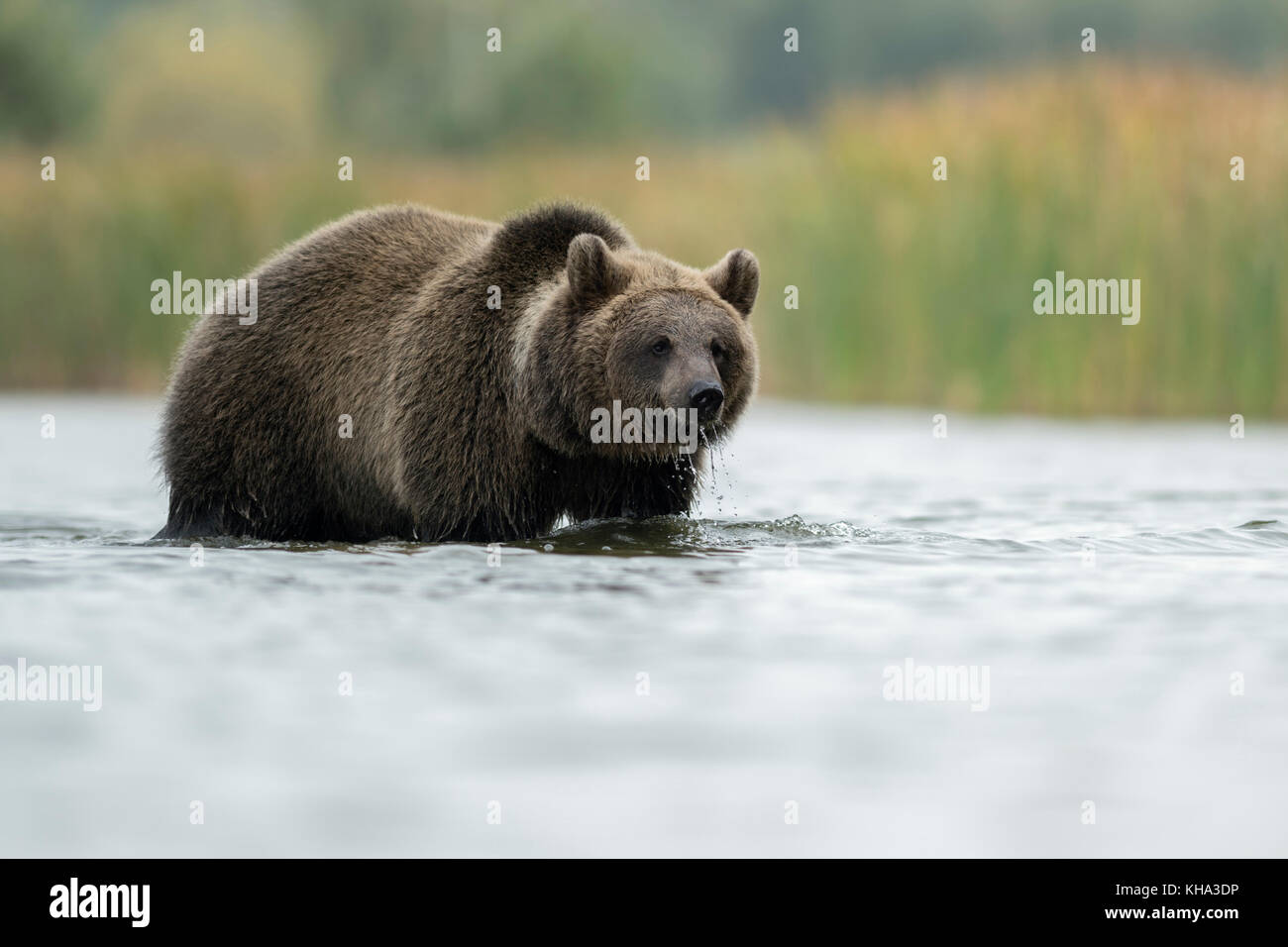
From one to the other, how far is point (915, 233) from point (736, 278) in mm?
8041

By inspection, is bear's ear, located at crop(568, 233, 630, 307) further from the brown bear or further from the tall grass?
the tall grass

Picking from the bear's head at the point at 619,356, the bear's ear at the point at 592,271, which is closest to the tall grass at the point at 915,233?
the bear's head at the point at 619,356

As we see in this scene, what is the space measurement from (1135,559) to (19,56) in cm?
3719

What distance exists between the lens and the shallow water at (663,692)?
3.89 metres

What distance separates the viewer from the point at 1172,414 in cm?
1415

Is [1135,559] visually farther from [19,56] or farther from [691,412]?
[19,56]

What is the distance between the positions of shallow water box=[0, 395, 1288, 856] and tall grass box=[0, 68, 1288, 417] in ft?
18.7

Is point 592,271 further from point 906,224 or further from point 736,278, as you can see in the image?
point 906,224

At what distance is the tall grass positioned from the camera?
14172mm

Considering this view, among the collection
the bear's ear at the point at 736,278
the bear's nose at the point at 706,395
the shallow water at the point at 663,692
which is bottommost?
the shallow water at the point at 663,692

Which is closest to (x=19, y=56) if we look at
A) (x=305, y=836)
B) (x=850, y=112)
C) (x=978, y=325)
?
(x=850, y=112)

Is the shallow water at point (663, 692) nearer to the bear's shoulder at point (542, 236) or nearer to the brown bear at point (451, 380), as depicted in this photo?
the brown bear at point (451, 380)

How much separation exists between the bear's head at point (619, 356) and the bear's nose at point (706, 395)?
122mm

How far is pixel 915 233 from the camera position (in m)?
15.5
